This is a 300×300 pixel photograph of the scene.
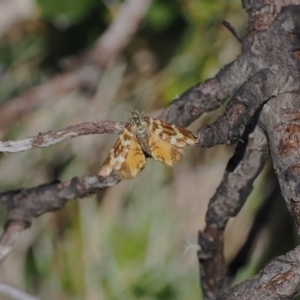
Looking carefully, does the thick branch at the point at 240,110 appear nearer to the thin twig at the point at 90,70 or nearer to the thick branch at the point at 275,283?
the thick branch at the point at 275,283

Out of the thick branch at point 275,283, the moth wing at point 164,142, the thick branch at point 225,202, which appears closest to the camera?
the thick branch at point 275,283

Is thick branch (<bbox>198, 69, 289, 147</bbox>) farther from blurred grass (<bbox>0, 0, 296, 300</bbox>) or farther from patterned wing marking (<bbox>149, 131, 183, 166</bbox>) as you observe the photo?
blurred grass (<bbox>0, 0, 296, 300</bbox>)

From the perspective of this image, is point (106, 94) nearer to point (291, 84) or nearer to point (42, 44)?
point (42, 44)

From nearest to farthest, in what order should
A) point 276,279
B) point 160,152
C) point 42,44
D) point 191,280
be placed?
point 276,279, point 160,152, point 191,280, point 42,44

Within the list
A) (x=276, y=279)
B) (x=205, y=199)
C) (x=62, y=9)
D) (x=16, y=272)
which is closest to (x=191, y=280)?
(x=205, y=199)

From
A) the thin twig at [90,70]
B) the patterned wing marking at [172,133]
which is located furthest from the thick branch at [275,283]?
the thin twig at [90,70]

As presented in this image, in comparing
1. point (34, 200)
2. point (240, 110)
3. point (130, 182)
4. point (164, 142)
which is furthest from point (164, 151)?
point (130, 182)
